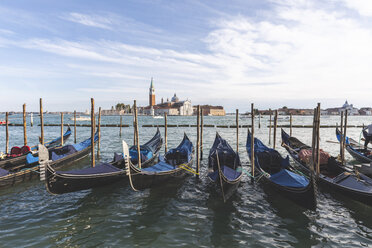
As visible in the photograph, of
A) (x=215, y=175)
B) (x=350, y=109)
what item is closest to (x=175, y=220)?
(x=215, y=175)

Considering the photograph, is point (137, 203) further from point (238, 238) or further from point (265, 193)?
point (265, 193)

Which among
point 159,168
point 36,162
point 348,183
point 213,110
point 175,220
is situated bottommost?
point 175,220

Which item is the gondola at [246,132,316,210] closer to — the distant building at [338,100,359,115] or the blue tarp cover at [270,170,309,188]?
the blue tarp cover at [270,170,309,188]

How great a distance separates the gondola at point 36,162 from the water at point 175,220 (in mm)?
441

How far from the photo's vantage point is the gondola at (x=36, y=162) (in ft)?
24.0

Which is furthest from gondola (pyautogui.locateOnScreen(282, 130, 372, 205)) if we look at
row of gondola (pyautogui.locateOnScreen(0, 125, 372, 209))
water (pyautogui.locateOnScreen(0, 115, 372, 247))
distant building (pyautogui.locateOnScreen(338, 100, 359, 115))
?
distant building (pyautogui.locateOnScreen(338, 100, 359, 115))

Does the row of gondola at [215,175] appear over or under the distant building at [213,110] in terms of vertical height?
under

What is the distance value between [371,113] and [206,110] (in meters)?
106

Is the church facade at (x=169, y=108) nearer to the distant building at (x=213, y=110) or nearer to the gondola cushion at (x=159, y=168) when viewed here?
the distant building at (x=213, y=110)

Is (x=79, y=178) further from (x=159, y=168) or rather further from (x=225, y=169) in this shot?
(x=225, y=169)

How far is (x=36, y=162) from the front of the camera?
9211 millimetres

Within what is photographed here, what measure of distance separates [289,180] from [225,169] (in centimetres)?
191

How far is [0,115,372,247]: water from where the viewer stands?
4.68 meters

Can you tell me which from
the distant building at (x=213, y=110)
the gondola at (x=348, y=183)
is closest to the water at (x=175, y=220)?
the gondola at (x=348, y=183)
